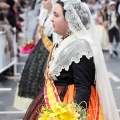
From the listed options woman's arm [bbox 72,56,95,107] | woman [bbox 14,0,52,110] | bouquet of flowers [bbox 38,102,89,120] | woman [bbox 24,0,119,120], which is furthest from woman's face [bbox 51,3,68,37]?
woman [bbox 14,0,52,110]

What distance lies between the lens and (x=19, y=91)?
246 inches

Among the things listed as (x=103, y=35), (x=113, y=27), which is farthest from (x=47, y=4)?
(x=103, y=35)

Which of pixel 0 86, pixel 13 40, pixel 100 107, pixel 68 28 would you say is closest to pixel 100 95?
pixel 100 107

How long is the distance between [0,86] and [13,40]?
1697mm

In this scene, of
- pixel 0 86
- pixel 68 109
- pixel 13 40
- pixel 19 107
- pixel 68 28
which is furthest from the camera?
pixel 13 40

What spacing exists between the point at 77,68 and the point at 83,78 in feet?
0.25

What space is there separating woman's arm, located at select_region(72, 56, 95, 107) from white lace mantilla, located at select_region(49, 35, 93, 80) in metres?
0.03

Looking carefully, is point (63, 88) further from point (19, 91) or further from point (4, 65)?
point (4, 65)

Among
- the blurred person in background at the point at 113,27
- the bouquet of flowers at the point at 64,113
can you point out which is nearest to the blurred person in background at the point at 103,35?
the blurred person in background at the point at 113,27

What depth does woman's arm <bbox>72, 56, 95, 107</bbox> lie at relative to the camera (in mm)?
3086

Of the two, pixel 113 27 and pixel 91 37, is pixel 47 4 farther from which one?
pixel 113 27

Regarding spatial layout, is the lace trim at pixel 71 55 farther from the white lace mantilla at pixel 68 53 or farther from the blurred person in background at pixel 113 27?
the blurred person in background at pixel 113 27

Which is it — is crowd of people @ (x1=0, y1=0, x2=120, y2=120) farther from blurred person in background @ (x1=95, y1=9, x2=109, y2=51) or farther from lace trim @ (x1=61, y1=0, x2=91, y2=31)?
blurred person in background @ (x1=95, y1=9, x2=109, y2=51)

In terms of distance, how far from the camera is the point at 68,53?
3.23 metres
